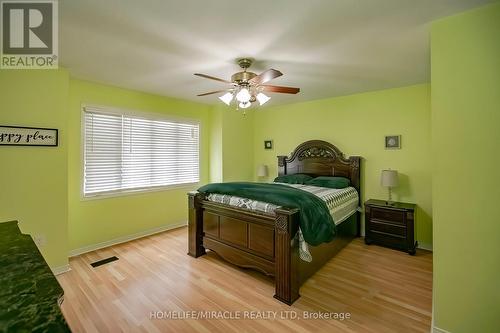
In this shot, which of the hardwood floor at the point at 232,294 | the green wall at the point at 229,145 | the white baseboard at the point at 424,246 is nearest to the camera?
the hardwood floor at the point at 232,294

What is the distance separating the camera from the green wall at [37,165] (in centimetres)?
244

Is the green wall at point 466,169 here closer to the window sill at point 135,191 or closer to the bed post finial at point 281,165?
the bed post finial at point 281,165

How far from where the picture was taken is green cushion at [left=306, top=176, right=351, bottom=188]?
3824mm

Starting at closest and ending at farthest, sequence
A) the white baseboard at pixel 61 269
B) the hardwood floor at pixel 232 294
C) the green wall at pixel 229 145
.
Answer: the hardwood floor at pixel 232 294 → the white baseboard at pixel 61 269 → the green wall at pixel 229 145

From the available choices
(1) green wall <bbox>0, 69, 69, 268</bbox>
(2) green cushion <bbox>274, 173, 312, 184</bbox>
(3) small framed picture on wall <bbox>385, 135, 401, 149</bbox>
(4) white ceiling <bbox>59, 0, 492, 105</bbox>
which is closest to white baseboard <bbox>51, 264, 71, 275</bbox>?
(1) green wall <bbox>0, 69, 69, 268</bbox>

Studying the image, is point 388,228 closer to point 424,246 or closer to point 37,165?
point 424,246

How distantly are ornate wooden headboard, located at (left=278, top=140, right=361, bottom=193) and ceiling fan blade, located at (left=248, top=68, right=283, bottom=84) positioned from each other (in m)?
2.38

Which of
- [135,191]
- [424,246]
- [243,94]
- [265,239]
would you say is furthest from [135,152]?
[424,246]

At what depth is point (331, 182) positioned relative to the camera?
3.88 meters

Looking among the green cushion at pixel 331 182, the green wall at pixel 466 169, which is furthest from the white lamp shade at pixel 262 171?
the green wall at pixel 466 169

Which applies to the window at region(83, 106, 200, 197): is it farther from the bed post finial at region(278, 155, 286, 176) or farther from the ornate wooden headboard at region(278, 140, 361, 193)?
the ornate wooden headboard at region(278, 140, 361, 193)

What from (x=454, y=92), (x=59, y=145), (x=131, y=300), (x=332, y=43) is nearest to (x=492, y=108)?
(x=454, y=92)

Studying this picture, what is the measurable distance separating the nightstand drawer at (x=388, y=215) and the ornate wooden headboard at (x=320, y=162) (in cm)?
58

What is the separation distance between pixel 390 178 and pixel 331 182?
2.77 ft
